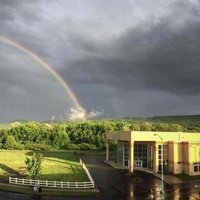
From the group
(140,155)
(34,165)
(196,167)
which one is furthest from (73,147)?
(34,165)

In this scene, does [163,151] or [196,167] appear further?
[163,151]

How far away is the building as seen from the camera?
6419 centimetres

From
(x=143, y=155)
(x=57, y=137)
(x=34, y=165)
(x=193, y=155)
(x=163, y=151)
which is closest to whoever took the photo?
→ (x=34, y=165)

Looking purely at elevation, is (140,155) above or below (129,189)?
above

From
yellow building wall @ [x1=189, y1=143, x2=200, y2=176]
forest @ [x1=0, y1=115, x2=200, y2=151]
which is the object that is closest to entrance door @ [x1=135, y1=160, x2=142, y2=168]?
yellow building wall @ [x1=189, y1=143, x2=200, y2=176]

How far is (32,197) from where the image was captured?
140 ft

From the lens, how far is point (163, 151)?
67.1 m

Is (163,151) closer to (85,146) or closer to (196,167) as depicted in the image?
(196,167)

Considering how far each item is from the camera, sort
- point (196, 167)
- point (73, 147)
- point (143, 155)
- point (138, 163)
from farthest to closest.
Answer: point (73, 147), point (138, 163), point (143, 155), point (196, 167)

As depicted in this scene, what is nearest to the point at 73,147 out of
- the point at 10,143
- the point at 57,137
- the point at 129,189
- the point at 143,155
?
the point at 57,137

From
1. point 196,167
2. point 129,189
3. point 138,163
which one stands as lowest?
point 129,189

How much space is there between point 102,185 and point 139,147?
20.8 meters

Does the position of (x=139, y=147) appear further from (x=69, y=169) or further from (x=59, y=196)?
(x=59, y=196)

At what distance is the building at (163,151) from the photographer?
64.2m
